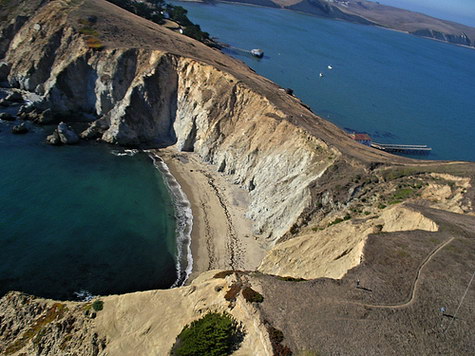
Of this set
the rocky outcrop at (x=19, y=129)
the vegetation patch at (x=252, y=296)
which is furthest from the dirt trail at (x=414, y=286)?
the rocky outcrop at (x=19, y=129)

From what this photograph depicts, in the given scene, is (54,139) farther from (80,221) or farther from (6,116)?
(80,221)

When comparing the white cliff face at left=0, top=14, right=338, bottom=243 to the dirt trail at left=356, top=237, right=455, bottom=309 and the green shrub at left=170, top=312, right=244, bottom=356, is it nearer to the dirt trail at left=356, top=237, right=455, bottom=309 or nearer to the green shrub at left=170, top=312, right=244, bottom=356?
the dirt trail at left=356, top=237, right=455, bottom=309

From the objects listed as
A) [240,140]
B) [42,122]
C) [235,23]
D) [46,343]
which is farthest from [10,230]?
[235,23]

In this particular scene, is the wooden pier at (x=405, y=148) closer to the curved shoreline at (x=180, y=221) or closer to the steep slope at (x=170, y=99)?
the steep slope at (x=170, y=99)

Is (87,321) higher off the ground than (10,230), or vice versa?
(87,321)

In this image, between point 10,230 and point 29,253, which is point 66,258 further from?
point 10,230

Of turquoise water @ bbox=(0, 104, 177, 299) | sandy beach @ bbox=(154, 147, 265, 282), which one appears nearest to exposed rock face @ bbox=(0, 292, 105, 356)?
turquoise water @ bbox=(0, 104, 177, 299)
